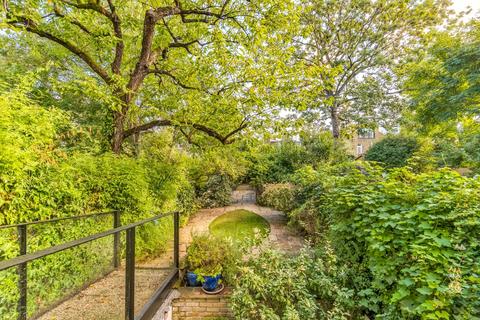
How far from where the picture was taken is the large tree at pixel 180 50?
13.9 feet

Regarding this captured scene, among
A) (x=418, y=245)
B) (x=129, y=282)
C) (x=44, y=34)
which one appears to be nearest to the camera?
(x=418, y=245)

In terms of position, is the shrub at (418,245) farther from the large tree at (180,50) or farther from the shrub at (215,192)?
the shrub at (215,192)

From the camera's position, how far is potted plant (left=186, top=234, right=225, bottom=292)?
12.8 ft

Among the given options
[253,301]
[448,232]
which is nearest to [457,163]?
[448,232]

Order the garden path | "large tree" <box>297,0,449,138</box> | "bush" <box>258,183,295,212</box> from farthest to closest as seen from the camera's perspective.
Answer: "large tree" <box>297,0,449,138</box> → "bush" <box>258,183,295,212</box> → the garden path

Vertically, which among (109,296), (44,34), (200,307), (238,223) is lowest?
(200,307)

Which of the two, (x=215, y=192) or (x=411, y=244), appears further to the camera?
(x=215, y=192)

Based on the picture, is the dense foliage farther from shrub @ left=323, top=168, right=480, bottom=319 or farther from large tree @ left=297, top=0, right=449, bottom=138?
large tree @ left=297, top=0, right=449, bottom=138

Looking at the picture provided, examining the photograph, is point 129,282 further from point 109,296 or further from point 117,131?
point 117,131

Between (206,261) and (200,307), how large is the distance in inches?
28.5

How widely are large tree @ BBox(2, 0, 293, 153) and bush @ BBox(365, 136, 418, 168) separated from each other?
863cm

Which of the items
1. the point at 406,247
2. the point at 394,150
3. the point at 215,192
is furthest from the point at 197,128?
the point at 394,150

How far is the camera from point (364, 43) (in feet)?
37.5

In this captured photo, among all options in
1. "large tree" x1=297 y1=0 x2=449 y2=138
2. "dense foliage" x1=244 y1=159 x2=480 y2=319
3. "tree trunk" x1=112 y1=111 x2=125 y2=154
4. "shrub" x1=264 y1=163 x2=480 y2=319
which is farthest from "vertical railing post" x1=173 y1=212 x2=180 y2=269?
"large tree" x1=297 y1=0 x2=449 y2=138
